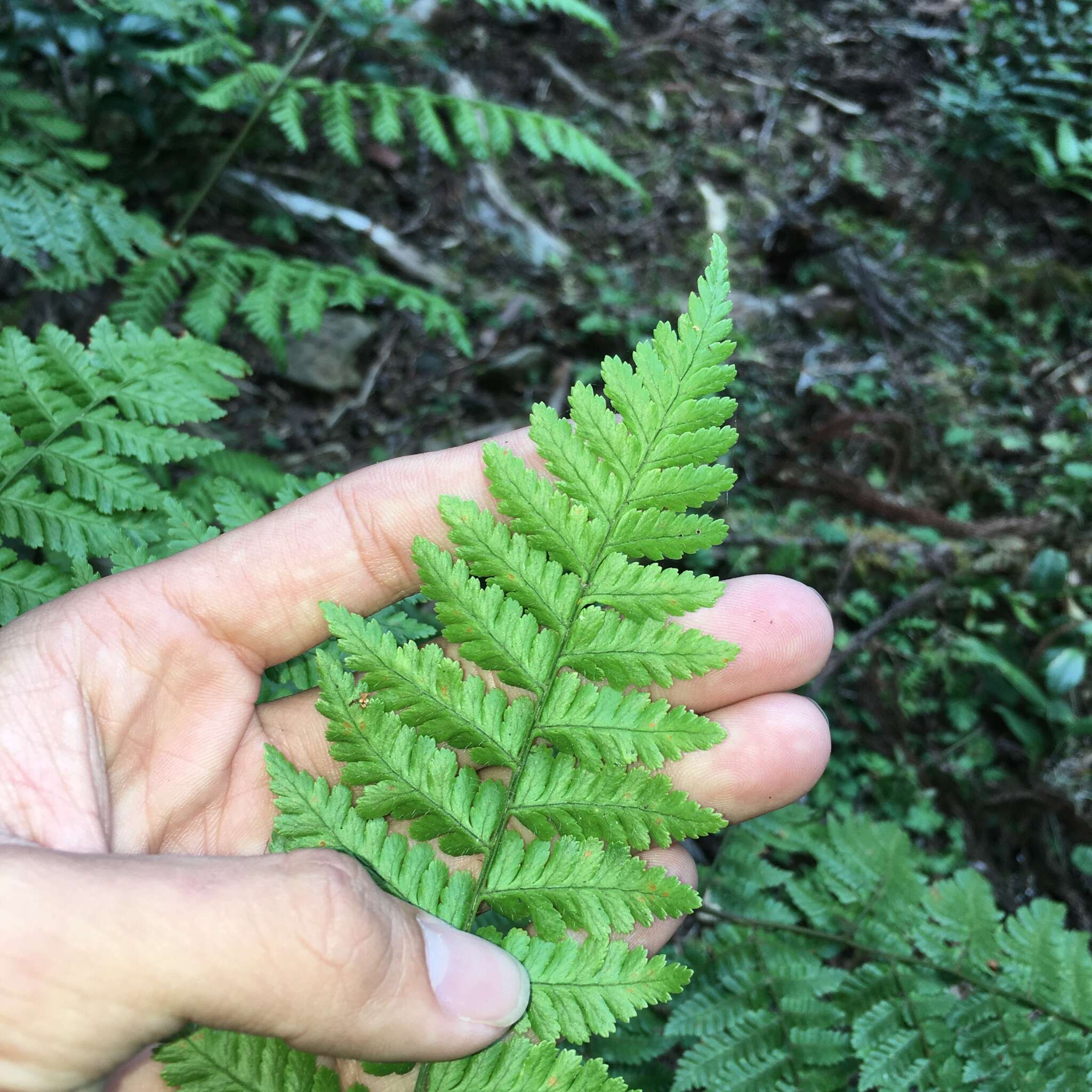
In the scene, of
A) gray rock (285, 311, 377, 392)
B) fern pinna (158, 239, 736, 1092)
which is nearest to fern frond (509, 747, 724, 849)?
fern pinna (158, 239, 736, 1092)

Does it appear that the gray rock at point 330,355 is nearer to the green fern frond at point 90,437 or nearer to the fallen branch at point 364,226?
the fallen branch at point 364,226

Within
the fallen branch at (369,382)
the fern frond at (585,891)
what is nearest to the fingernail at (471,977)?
the fern frond at (585,891)

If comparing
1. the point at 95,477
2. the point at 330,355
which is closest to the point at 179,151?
the point at 330,355

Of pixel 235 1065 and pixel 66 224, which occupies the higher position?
pixel 66 224

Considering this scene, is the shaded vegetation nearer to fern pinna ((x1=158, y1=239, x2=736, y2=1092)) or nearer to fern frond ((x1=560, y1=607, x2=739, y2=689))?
fern pinna ((x1=158, y1=239, x2=736, y2=1092))

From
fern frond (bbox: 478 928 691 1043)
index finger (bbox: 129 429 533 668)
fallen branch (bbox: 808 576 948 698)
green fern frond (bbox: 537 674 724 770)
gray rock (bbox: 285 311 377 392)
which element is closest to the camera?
fern frond (bbox: 478 928 691 1043)

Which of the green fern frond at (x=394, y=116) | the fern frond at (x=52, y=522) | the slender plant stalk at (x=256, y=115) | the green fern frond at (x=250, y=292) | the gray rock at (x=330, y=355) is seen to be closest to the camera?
the fern frond at (x=52, y=522)

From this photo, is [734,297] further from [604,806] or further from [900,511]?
[604,806]
